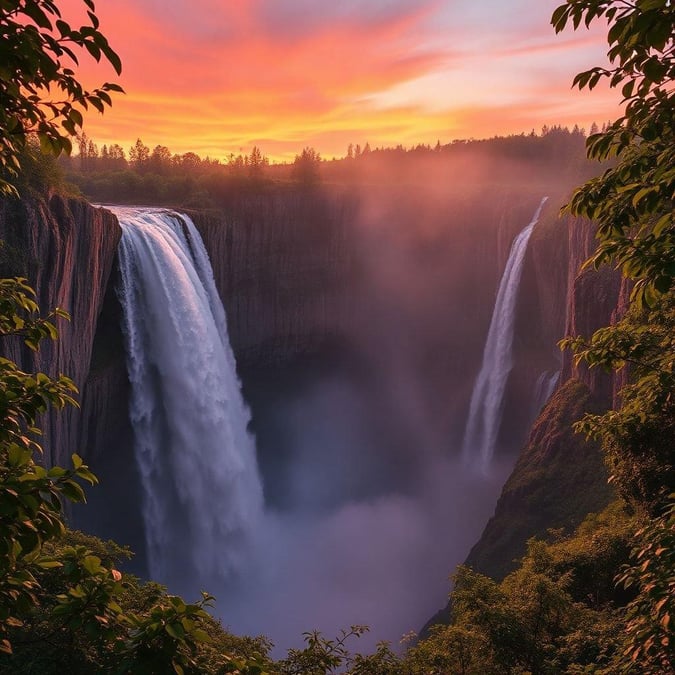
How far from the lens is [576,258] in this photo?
37062 mm

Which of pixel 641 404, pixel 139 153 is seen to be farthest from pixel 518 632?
pixel 139 153

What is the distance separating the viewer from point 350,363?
6059cm

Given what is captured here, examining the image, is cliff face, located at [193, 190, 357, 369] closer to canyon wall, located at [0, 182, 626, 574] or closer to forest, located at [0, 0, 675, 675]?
canyon wall, located at [0, 182, 626, 574]

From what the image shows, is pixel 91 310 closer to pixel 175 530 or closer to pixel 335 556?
pixel 175 530

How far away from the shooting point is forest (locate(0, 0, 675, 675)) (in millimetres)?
3885

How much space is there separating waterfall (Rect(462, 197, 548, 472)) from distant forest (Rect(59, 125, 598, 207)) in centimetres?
1264

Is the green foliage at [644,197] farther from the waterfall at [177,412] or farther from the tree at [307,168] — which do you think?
the tree at [307,168]

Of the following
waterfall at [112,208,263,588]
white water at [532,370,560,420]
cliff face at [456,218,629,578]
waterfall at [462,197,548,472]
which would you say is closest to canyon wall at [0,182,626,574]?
cliff face at [456,218,629,578]

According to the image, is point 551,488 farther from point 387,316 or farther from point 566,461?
point 387,316

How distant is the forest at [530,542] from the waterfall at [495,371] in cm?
2998

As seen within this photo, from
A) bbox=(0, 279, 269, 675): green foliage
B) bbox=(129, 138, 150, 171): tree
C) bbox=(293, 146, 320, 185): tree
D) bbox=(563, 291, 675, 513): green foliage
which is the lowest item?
bbox=(0, 279, 269, 675): green foliage

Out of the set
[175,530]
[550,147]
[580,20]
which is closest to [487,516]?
[175,530]

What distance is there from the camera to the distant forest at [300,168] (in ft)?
178

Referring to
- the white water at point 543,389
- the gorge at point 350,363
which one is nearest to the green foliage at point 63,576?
the gorge at point 350,363
